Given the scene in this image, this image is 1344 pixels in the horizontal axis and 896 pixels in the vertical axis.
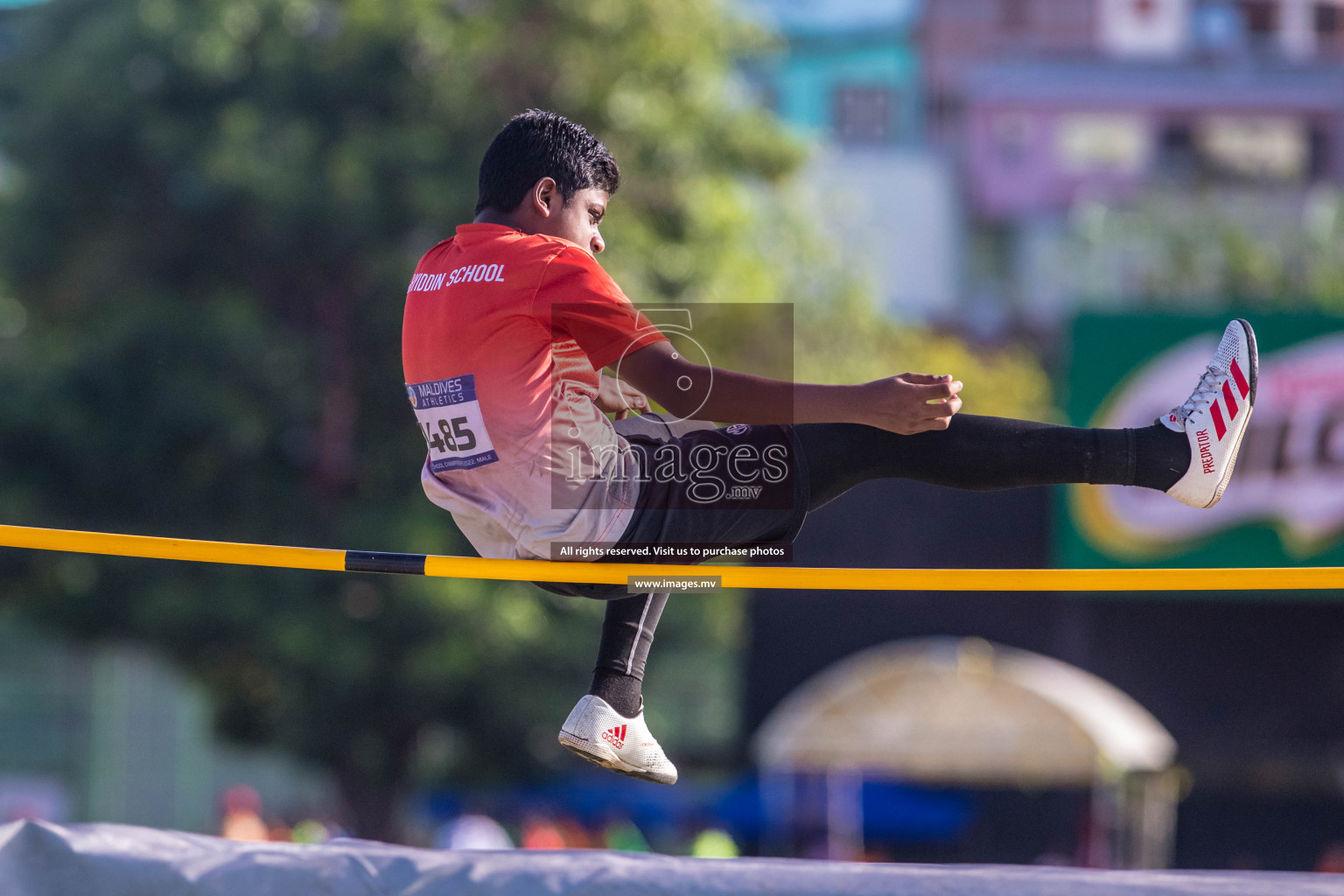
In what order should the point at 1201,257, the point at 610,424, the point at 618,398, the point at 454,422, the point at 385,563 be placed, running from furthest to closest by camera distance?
the point at 1201,257
the point at 385,563
the point at 618,398
the point at 610,424
the point at 454,422

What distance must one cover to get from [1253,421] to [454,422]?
1184 cm

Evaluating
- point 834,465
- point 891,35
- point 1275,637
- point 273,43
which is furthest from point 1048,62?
point 834,465

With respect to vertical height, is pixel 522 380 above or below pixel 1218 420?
above

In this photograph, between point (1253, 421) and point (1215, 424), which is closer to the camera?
point (1215, 424)

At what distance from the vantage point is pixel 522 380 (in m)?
4.34

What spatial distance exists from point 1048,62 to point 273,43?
29390 millimetres

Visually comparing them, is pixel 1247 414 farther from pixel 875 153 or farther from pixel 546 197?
pixel 875 153

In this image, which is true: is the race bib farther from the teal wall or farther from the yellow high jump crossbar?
the teal wall

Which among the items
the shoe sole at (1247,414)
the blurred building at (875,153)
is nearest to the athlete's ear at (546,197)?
the shoe sole at (1247,414)

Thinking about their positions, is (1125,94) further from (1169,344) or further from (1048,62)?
(1169,344)

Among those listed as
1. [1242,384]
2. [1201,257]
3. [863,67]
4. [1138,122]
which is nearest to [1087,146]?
[1138,122]

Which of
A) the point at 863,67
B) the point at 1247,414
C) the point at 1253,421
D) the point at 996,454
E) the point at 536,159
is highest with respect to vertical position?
the point at 863,67

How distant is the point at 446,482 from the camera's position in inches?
182

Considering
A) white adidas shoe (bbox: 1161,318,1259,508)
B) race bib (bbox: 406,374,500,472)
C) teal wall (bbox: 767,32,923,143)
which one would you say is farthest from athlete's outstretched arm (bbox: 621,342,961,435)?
teal wall (bbox: 767,32,923,143)
